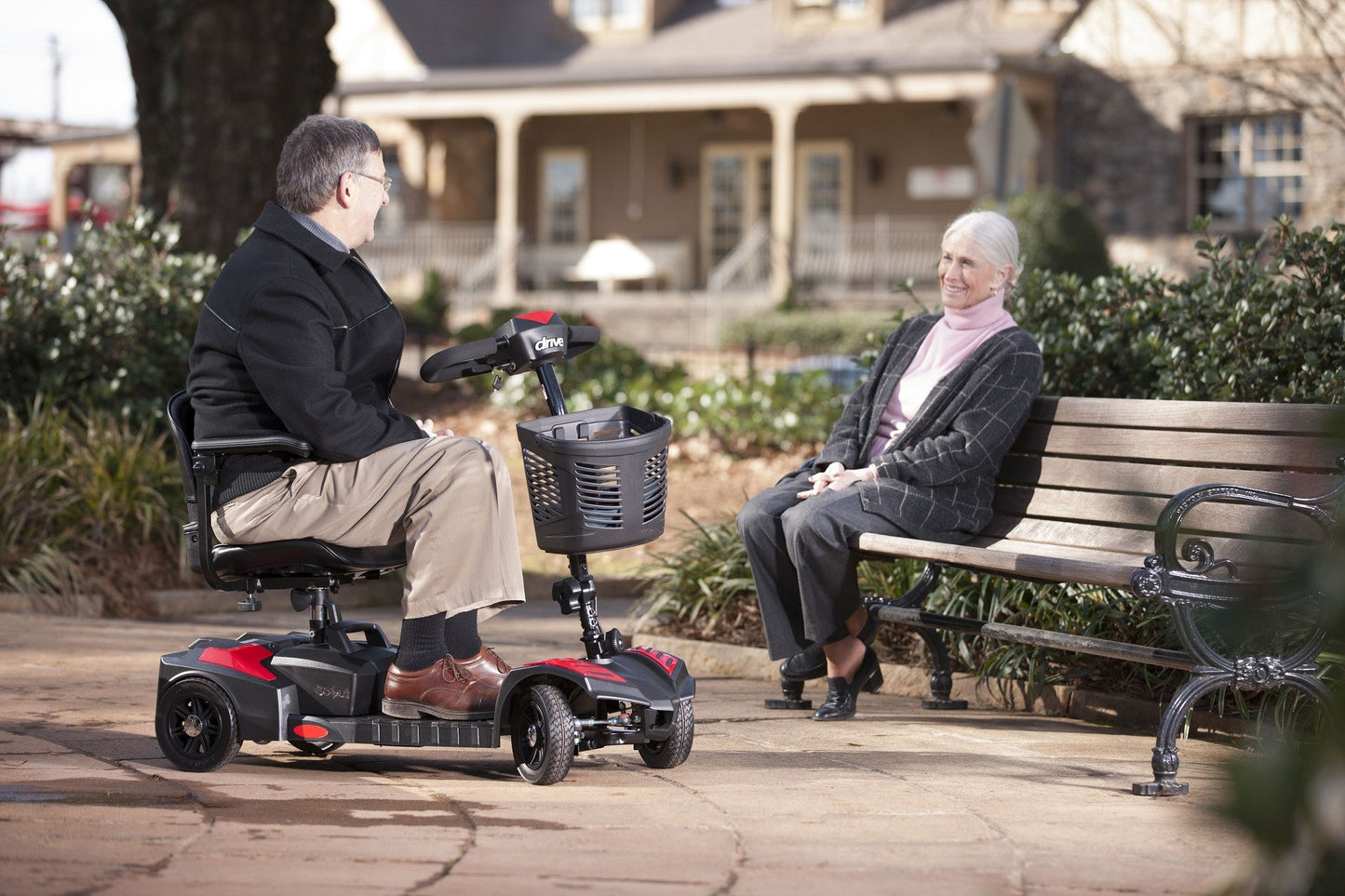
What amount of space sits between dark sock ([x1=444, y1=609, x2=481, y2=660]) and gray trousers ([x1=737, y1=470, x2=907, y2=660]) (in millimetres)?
1260

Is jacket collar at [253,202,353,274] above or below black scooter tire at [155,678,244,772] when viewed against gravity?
above

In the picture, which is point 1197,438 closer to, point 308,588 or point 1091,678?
point 1091,678

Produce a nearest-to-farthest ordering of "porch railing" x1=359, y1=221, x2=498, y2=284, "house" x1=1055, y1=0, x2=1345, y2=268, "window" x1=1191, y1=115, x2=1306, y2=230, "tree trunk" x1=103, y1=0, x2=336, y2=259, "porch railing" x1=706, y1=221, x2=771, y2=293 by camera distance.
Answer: "tree trunk" x1=103, y1=0, x2=336, y2=259 → "house" x1=1055, y1=0, x2=1345, y2=268 → "window" x1=1191, y1=115, x2=1306, y2=230 → "porch railing" x1=706, y1=221, x2=771, y2=293 → "porch railing" x1=359, y1=221, x2=498, y2=284

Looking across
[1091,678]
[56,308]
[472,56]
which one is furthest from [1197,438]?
[472,56]

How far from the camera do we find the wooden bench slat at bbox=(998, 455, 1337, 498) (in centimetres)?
417

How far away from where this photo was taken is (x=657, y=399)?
11992 millimetres

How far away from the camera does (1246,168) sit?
2319 cm

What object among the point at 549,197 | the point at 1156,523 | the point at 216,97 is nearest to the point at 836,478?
the point at 1156,523

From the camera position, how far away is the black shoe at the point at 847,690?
4.84 metres

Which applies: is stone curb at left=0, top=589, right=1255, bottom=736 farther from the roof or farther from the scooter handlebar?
the roof

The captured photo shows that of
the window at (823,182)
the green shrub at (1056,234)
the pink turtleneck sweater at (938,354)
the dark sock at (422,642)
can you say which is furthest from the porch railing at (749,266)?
the dark sock at (422,642)

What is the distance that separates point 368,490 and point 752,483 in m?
7.01

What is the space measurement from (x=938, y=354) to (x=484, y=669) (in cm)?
199

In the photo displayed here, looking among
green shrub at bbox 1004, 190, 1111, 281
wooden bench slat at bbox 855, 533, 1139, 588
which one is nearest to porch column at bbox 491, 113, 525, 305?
green shrub at bbox 1004, 190, 1111, 281
